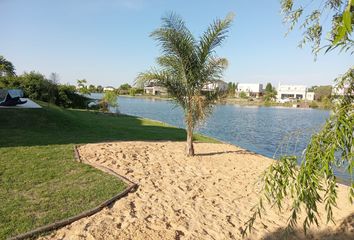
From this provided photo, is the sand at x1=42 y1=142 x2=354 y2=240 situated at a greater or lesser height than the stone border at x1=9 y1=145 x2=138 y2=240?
lesser

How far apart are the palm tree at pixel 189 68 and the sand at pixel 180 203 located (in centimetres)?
167

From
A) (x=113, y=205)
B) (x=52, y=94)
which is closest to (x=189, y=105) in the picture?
(x=113, y=205)

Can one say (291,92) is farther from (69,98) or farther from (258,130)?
(69,98)

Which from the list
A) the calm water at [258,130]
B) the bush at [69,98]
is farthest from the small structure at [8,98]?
the bush at [69,98]

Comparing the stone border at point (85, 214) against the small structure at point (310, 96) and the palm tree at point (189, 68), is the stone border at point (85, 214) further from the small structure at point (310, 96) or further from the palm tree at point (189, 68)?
the small structure at point (310, 96)

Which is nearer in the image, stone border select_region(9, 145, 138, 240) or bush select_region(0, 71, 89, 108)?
stone border select_region(9, 145, 138, 240)

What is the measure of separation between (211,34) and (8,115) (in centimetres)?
842

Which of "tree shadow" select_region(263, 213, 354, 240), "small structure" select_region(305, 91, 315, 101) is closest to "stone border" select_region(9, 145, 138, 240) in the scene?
"tree shadow" select_region(263, 213, 354, 240)

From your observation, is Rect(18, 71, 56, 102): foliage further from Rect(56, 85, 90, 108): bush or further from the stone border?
the stone border

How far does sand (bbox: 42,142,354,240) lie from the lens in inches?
175

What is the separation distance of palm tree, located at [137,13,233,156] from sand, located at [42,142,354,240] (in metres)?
1.67

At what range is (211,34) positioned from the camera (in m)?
9.10

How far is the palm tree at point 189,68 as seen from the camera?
9.01 meters

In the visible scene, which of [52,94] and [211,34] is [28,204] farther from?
[52,94]
